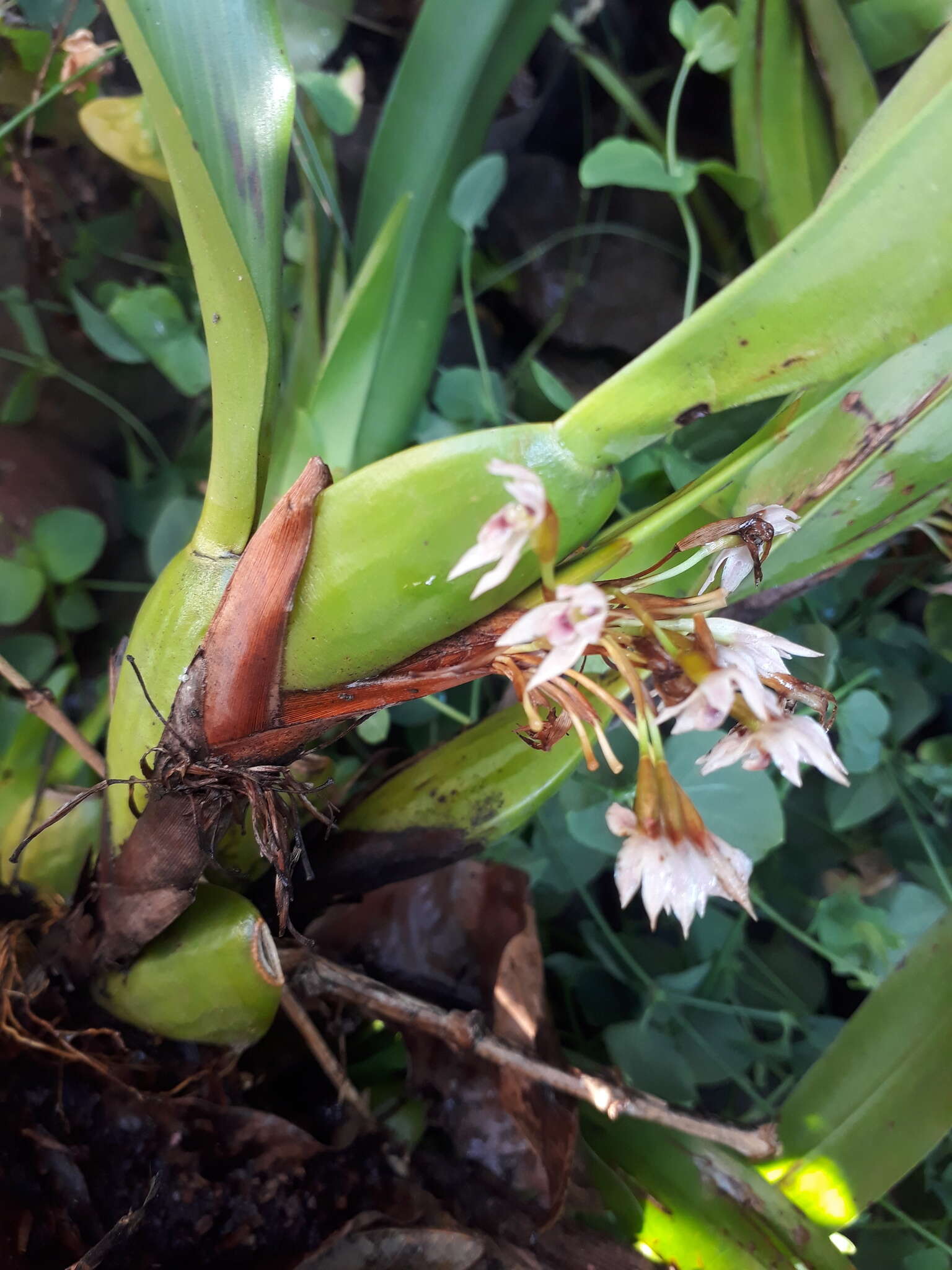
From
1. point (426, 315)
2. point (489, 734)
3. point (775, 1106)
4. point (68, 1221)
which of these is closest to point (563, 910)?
point (775, 1106)

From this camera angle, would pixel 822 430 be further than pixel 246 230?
Yes

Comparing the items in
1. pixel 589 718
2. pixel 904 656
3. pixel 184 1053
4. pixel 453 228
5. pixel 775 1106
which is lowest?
pixel 775 1106

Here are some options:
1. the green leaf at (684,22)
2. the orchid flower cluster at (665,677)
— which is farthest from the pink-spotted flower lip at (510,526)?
the green leaf at (684,22)

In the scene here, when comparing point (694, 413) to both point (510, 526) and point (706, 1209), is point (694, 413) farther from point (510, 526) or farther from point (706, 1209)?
point (706, 1209)

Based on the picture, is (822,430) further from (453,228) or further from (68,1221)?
(68,1221)

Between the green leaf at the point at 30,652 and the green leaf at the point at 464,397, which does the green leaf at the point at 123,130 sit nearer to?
the green leaf at the point at 464,397

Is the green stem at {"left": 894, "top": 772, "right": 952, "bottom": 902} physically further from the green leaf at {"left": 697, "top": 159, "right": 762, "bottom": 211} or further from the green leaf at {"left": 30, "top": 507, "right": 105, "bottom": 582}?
the green leaf at {"left": 30, "top": 507, "right": 105, "bottom": 582}

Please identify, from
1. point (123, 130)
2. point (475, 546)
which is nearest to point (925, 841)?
point (475, 546)
